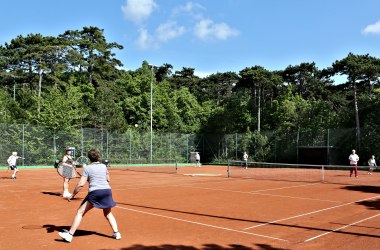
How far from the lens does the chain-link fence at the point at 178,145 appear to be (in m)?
31.6

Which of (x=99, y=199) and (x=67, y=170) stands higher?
(x=67, y=170)

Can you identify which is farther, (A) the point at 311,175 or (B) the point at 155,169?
(B) the point at 155,169

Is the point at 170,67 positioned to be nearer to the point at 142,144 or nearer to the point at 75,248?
the point at 142,144

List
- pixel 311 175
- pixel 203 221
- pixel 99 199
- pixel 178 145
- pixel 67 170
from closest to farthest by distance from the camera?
pixel 99 199, pixel 203 221, pixel 67 170, pixel 311 175, pixel 178 145

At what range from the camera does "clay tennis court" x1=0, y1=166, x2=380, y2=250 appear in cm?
680

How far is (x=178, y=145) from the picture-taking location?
4169 cm

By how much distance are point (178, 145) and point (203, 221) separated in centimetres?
3295

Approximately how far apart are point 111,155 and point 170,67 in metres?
35.5

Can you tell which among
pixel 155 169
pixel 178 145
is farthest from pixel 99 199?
pixel 178 145

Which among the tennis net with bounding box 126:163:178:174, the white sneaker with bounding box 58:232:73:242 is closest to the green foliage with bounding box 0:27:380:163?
the tennis net with bounding box 126:163:178:174

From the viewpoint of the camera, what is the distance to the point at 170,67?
6900 cm

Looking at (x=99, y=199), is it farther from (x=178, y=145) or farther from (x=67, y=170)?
(x=178, y=145)

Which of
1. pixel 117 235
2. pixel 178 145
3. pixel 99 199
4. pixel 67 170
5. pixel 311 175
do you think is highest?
pixel 178 145

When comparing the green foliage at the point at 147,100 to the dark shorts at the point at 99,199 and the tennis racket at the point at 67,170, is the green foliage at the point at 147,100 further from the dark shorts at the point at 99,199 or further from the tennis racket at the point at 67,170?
the dark shorts at the point at 99,199
